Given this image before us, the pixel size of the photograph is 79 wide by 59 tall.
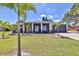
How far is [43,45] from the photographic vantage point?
5344 mm

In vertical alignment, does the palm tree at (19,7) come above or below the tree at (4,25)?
above

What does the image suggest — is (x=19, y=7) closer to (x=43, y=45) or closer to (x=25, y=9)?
(x=25, y=9)

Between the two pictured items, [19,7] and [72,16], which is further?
[72,16]

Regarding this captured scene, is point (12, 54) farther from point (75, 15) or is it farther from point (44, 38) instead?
point (75, 15)

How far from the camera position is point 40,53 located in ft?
17.2

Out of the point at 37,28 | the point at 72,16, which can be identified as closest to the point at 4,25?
the point at 37,28

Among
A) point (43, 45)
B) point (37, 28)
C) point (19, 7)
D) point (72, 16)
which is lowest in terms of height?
point (43, 45)

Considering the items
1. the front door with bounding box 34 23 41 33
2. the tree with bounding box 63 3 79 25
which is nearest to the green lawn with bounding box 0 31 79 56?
the front door with bounding box 34 23 41 33

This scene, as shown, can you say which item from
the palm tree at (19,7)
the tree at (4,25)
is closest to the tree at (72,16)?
the palm tree at (19,7)

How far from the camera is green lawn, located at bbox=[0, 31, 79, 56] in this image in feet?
17.3

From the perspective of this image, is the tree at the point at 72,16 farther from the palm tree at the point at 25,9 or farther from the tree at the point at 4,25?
the tree at the point at 4,25

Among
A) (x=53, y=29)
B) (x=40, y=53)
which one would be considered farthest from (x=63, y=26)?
(x=40, y=53)

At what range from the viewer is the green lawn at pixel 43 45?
5281 mm

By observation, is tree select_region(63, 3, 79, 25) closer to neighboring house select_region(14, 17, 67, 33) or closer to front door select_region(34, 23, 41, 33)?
neighboring house select_region(14, 17, 67, 33)
